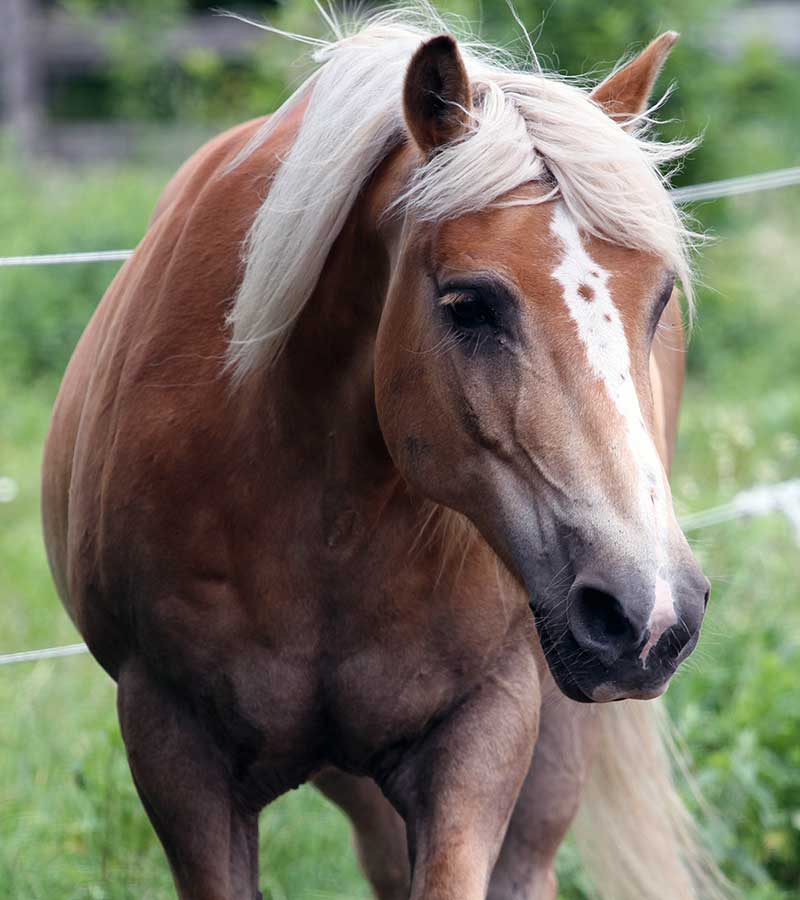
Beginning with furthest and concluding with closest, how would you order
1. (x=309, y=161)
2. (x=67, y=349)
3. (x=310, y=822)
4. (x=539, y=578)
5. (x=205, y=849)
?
(x=67, y=349) → (x=310, y=822) → (x=205, y=849) → (x=309, y=161) → (x=539, y=578)

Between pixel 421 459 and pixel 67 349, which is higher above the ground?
pixel 421 459

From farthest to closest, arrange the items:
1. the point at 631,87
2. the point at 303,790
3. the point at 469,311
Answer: the point at 303,790, the point at 631,87, the point at 469,311

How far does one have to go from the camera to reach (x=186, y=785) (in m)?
2.46

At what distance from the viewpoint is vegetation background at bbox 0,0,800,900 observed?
12.0 feet

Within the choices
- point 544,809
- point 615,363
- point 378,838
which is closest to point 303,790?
point 378,838

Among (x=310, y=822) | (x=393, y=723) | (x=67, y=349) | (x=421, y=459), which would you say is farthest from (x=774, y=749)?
(x=67, y=349)

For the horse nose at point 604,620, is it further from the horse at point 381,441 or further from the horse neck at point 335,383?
the horse neck at point 335,383

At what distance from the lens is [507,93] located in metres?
2.18

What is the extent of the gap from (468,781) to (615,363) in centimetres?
82

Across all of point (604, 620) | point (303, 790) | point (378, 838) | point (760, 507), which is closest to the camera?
point (604, 620)

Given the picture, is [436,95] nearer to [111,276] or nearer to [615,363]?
[615,363]

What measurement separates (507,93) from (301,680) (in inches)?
39.0

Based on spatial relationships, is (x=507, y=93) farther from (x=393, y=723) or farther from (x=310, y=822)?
(x=310, y=822)

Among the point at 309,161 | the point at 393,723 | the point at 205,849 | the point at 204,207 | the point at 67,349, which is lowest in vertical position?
the point at 67,349
